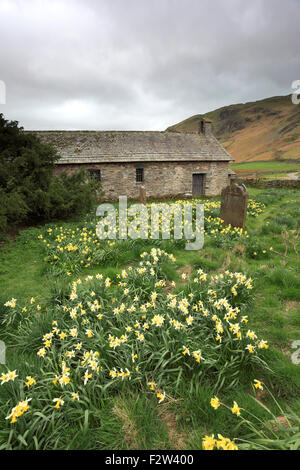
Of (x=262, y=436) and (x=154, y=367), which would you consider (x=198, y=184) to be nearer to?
(x=154, y=367)

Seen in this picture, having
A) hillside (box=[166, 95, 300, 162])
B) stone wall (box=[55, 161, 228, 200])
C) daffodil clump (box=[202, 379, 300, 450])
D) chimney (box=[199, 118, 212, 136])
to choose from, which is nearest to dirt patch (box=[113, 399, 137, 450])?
daffodil clump (box=[202, 379, 300, 450])

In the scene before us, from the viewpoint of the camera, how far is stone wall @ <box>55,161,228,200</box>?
1658 centimetres

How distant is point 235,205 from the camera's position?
26.1 feet

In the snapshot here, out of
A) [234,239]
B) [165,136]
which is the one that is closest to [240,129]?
[165,136]

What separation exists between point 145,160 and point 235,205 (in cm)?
1064

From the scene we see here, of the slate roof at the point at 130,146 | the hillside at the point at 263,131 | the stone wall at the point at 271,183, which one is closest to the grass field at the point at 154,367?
the slate roof at the point at 130,146

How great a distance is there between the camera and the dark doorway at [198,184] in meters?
19.3

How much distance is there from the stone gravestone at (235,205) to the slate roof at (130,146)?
1026 centimetres

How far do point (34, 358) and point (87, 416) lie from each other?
1230 millimetres

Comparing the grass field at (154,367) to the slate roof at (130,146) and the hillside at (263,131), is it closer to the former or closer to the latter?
the slate roof at (130,146)

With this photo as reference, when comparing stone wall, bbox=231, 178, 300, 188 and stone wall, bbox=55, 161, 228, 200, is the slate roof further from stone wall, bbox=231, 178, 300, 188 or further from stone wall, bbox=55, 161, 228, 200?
stone wall, bbox=231, 178, 300, 188

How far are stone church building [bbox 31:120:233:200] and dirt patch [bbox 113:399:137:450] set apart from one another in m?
15.6

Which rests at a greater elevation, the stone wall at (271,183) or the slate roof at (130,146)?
the slate roof at (130,146)
